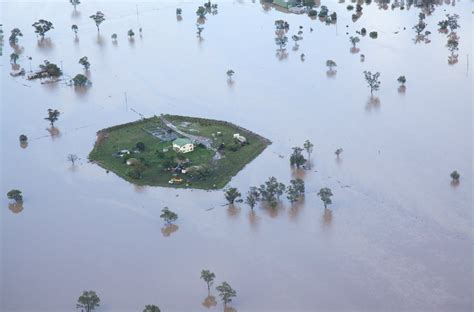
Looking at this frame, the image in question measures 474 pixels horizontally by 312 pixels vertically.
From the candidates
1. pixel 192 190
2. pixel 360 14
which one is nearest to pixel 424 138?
pixel 192 190

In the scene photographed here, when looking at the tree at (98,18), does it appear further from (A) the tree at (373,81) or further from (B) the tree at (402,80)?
(B) the tree at (402,80)

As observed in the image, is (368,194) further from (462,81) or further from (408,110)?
(462,81)

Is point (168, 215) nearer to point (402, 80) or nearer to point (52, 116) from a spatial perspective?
point (52, 116)

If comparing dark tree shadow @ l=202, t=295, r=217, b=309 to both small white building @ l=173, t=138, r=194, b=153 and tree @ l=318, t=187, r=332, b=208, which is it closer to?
tree @ l=318, t=187, r=332, b=208

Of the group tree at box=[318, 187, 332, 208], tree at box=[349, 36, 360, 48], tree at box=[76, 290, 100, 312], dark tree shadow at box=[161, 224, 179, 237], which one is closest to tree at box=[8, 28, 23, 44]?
tree at box=[349, 36, 360, 48]

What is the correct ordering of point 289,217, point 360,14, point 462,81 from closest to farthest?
point 289,217, point 462,81, point 360,14

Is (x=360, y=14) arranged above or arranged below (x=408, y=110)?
above

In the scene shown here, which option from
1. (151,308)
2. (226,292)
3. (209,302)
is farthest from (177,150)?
(151,308)

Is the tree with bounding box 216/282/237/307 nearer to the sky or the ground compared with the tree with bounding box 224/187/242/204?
nearer to the ground
